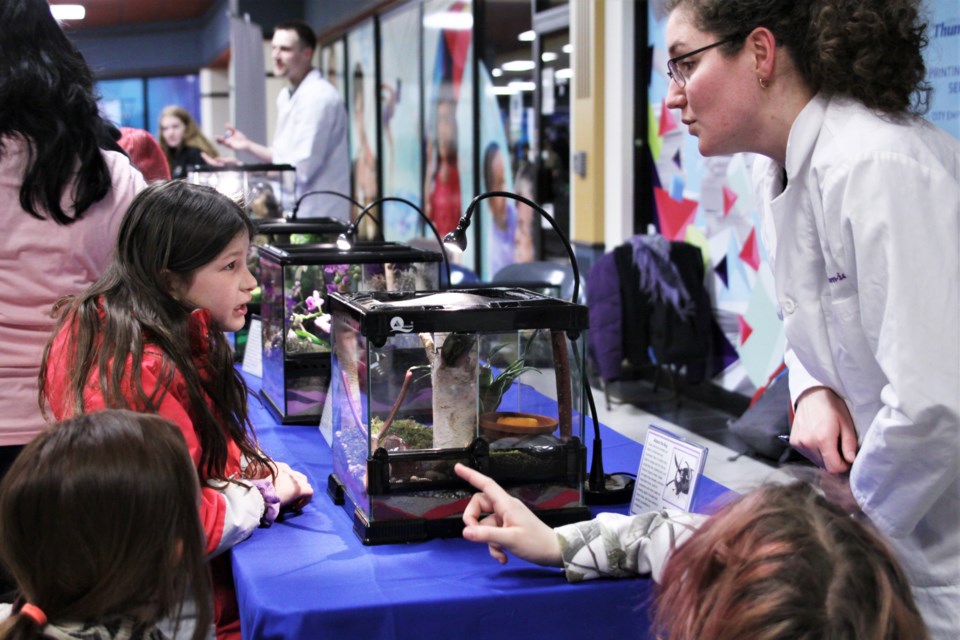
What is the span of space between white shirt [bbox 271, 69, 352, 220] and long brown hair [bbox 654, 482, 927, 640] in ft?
13.2

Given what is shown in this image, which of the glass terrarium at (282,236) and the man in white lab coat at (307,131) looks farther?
the man in white lab coat at (307,131)

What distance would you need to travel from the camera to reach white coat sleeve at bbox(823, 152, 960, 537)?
1.27 m

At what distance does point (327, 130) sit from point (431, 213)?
5.33 m

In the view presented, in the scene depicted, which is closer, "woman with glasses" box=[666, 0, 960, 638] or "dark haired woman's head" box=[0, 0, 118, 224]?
"woman with glasses" box=[666, 0, 960, 638]

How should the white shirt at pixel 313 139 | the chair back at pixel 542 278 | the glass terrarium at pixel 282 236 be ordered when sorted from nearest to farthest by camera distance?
1. the glass terrarium at pixel 282 236
2. the white shirt at pixel 313 139
3. the chair back at pixel 542 278

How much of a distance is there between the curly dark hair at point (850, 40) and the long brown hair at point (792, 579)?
605mm

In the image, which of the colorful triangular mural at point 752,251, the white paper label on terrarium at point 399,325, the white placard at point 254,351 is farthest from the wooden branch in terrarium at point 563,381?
the colorful triangular mural at point 752,251

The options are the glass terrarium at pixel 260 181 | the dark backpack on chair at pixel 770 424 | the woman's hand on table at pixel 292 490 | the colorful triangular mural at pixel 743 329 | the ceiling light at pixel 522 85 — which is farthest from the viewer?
the ceiling light at pixel 522 85

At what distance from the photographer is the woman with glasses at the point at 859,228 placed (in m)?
1.27

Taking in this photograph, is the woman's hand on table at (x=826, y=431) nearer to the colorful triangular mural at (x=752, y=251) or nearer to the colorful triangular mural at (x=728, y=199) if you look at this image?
the colorful triangular mural at (x=752, y=251)

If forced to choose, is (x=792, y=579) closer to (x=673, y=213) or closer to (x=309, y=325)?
(x=309, y=325)

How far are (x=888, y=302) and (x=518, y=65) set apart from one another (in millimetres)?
6826

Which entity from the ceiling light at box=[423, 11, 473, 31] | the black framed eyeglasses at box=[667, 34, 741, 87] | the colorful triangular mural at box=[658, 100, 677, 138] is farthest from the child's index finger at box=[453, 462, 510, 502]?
the ceiling light at box=[423, 11, 473, 31]

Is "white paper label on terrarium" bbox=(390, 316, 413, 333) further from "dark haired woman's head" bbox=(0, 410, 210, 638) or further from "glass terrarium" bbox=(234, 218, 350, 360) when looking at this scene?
"glass terrarium" bbox=(234, 218, 350, 360)
